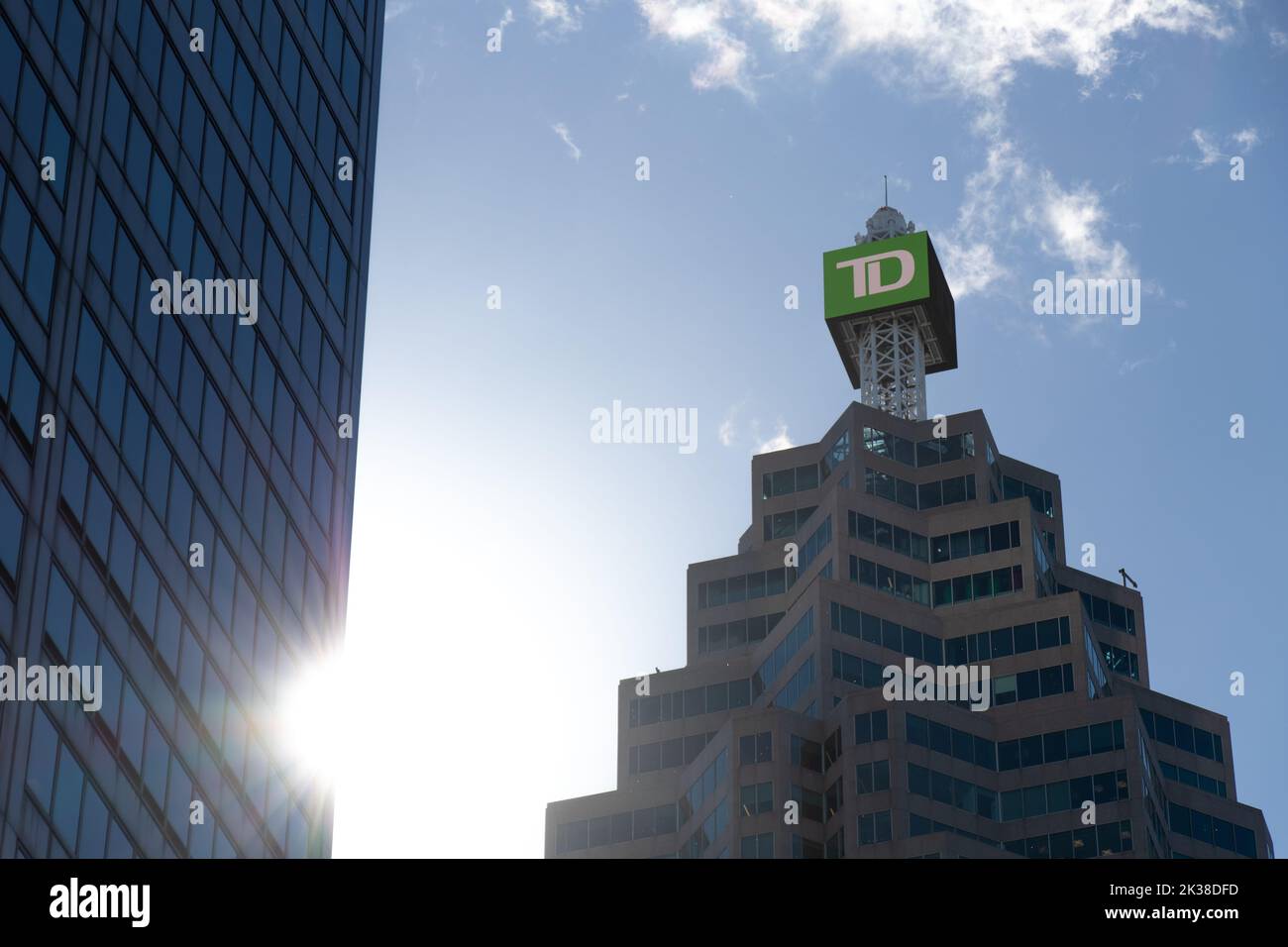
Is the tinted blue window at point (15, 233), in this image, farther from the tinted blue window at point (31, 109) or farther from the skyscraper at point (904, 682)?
A: the skyscraper at point (904, 682)

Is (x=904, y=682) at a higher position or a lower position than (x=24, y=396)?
higher

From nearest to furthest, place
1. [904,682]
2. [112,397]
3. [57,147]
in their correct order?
[57,147], [112,397], [904,682]

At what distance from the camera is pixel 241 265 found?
68.4m

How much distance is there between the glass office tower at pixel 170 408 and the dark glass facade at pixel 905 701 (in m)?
41.7

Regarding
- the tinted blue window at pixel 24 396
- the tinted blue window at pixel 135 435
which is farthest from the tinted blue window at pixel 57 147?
the tinted blue window at pixel 135 435

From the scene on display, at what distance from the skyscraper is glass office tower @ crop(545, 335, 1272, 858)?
154mm

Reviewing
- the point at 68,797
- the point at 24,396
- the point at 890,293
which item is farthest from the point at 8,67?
the point at 890,293

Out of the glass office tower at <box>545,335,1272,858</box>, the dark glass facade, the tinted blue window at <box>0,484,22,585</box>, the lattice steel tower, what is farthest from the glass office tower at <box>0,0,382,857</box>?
the lattice steel tower

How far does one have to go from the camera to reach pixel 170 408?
6122cm

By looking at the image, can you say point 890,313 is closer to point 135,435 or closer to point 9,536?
point 135,435

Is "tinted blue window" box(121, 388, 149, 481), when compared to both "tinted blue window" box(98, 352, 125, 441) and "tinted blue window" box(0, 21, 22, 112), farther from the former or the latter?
"tinted blue window" box(0, 21, 22, 112)

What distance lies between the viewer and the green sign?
152625 millimetres
